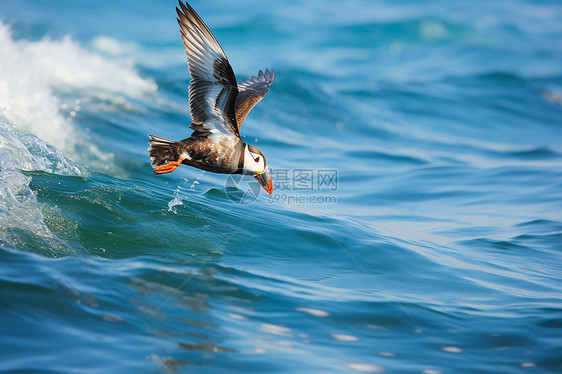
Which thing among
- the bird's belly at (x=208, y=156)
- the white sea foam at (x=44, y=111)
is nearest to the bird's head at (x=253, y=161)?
the bird's belly at (x=208, y=156)

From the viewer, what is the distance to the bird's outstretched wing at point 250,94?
6.46 meters

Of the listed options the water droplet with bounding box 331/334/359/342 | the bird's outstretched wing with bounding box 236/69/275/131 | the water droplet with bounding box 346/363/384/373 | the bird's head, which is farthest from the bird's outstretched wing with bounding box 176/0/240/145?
the water droplet with bounding box 346/363/384/373

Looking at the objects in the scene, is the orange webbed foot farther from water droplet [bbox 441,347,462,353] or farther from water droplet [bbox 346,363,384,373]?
water droplet [bbox 441,347,462,353]

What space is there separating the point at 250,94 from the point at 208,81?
4.67 ft

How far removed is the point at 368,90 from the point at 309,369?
14.1 meters

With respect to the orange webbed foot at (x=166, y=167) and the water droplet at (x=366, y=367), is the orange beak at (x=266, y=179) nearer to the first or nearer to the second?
the orange webbed foot at (x=166, y=167)

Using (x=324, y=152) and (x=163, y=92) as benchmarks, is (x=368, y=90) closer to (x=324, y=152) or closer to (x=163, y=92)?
(x=324, y=152)

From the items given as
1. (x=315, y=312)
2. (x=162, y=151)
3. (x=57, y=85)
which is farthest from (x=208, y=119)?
(x=57, y=85)

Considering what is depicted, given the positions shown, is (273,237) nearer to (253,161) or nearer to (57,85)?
(253,161)

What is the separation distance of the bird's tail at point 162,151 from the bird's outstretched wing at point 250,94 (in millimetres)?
792

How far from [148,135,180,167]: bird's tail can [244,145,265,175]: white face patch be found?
70 cm

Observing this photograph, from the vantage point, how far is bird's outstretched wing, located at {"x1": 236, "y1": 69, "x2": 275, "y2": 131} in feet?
21.2

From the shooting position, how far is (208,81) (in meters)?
5.40

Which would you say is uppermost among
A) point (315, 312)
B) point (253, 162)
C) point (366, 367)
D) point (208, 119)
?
point (208, 119)
